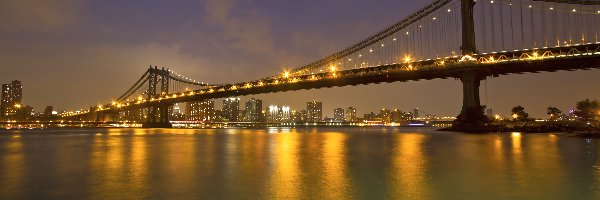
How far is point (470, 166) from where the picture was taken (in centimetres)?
1648

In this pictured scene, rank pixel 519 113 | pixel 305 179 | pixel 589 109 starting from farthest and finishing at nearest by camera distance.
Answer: pixel 519 113
pixel 589 109
pixel 305 179

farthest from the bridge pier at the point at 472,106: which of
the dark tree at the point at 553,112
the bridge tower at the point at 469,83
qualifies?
the dark tree at the point at 553,112

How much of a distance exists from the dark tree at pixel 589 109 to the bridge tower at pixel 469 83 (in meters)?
38.3

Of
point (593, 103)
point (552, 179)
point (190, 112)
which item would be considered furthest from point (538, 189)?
point (190, 112)

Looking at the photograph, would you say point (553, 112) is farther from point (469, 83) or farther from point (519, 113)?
point (469, 83)

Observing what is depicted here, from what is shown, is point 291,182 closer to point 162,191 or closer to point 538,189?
point 162,191

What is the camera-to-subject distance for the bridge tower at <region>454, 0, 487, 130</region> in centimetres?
5178

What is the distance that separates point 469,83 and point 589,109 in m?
42.0

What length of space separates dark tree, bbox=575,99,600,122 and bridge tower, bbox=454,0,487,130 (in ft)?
125

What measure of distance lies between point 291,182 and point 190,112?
627 ft

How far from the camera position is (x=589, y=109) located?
80812mm

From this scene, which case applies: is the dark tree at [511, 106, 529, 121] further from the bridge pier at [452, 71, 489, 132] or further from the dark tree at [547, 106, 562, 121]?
the bridge pier at [452, 71, 489, 132]

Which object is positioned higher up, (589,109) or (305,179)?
(589,109)

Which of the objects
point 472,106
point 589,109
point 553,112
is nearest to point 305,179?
point 472,106
